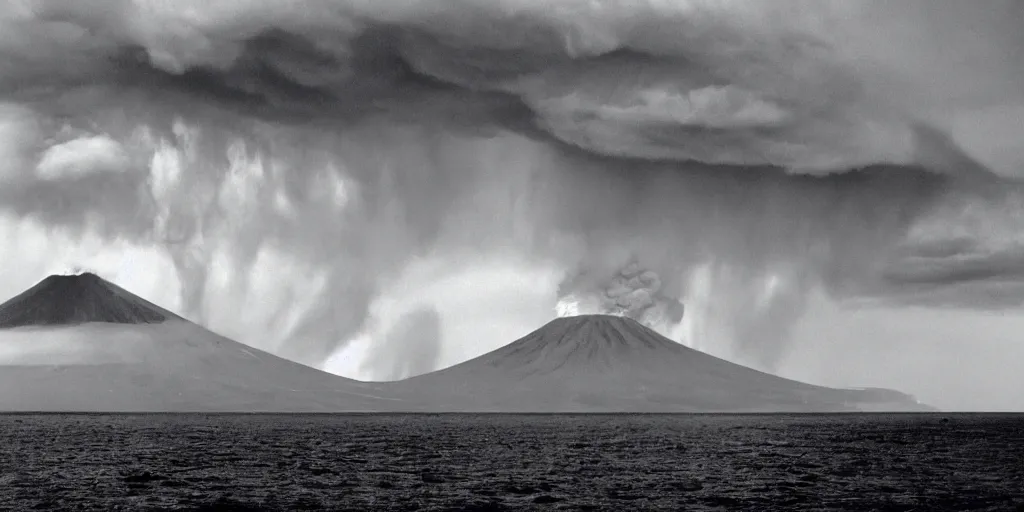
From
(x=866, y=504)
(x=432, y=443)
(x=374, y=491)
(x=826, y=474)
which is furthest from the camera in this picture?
(x=432, y=443)

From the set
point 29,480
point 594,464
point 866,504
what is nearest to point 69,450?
point 29,480

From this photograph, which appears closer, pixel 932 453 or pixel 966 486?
pixel 966 486

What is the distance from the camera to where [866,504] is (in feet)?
201

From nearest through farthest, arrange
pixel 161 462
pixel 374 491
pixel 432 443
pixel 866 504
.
Result: pixel 866 504 → pixel 374 491 → pixel 161 462 → pixel 432 443

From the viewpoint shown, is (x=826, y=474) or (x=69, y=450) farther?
(x=69, y=450)

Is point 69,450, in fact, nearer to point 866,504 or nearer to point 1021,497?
point 866,504

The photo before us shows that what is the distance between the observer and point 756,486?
6994cm

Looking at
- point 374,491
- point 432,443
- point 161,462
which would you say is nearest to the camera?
point 374,491

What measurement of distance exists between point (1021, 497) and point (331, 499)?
41.1m

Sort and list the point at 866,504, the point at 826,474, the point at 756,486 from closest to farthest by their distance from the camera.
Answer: the point at 866,504 < the point at 756,486 < the point at 826,474

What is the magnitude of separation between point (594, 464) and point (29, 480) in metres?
43.3

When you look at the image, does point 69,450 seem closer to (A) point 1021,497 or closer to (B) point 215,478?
(B) point 215,478

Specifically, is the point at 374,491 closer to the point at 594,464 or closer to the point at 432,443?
the point at 594,464

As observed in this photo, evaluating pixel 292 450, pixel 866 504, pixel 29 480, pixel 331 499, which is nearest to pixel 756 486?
pixel 866 504
